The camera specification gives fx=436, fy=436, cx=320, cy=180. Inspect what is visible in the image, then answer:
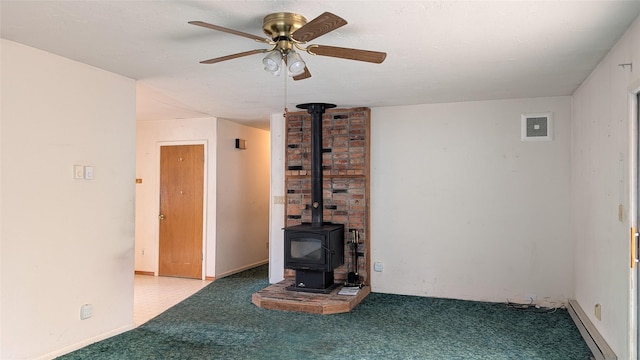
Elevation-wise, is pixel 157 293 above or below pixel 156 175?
below

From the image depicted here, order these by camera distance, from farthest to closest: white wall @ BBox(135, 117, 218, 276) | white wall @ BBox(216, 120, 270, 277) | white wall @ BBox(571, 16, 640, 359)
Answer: white wall @ BBox(216, 120, 270, 277) < white wall @ BBox(135, 117, 218, 276) < white wall @ BBox(571, 16, 640, 359)

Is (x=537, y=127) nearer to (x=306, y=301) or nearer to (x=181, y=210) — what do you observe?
(x=306, y=301)

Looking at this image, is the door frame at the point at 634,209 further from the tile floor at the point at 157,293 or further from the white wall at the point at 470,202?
the tile floor at the point at 157,293

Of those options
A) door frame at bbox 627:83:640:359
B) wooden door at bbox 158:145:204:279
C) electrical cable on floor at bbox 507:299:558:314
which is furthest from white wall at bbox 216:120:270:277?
door frame at bbox 627:83:640:359

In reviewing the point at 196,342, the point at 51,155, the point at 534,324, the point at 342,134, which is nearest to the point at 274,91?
the point at 342,134

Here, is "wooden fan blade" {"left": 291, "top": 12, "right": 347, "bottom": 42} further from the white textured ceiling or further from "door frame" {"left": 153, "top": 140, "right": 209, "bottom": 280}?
"door frame" {"left": 153, "top": 140, "right": 209, "bottom": 280}

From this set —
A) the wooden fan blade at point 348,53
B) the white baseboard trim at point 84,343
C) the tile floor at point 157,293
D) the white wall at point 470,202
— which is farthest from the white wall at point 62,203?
the white wall at point 470,202

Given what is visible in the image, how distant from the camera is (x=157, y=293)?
5.11 metres

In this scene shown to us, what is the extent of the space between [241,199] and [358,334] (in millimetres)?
3365

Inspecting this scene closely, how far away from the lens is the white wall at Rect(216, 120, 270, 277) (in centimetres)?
604

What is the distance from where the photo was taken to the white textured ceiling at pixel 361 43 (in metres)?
2.31

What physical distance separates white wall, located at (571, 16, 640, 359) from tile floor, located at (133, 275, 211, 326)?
377 centimetres

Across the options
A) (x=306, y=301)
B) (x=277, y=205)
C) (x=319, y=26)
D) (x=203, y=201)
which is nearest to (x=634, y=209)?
(x=319, y=26)

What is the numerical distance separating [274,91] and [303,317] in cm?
220
